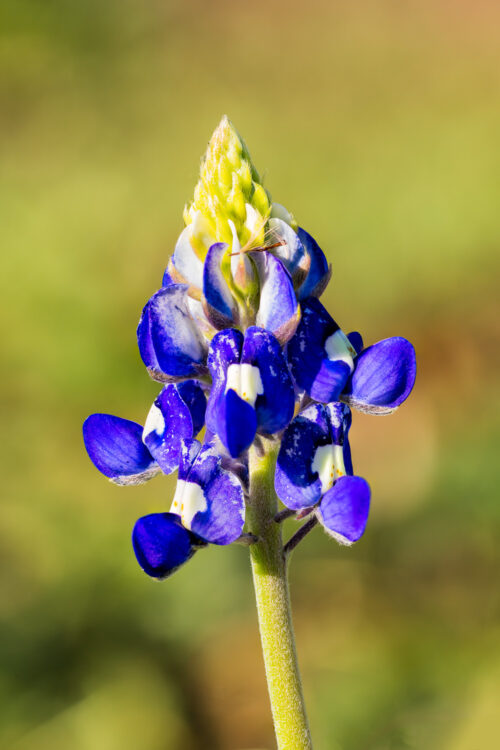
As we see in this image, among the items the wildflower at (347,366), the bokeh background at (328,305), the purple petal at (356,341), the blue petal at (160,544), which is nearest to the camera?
the blue petal at (160,544)

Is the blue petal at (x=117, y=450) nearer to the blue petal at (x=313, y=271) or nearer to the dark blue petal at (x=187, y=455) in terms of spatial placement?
the dark blue petal at (x=187, y=455)

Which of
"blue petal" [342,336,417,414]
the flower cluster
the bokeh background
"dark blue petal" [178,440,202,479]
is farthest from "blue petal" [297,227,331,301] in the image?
the bokeh background

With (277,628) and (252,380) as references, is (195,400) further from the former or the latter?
(277,628)

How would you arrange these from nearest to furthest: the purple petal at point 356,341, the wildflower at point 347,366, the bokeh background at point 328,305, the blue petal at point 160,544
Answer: the blue petal at point 160,544 → the wildflower at point 347,366 → the purple petal at point 356,341 → the bokeh background at point 328,305

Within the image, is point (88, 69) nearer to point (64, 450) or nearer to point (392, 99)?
point (392, 99)

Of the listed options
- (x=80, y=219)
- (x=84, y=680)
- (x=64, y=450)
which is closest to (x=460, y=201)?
(x=80, y=219)

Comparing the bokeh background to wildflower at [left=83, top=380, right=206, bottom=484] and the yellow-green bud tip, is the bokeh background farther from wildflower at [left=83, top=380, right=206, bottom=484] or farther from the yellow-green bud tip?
the yellow-green bud tip

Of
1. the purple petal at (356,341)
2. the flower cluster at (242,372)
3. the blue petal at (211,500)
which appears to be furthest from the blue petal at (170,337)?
the purple petal at (356,341)
